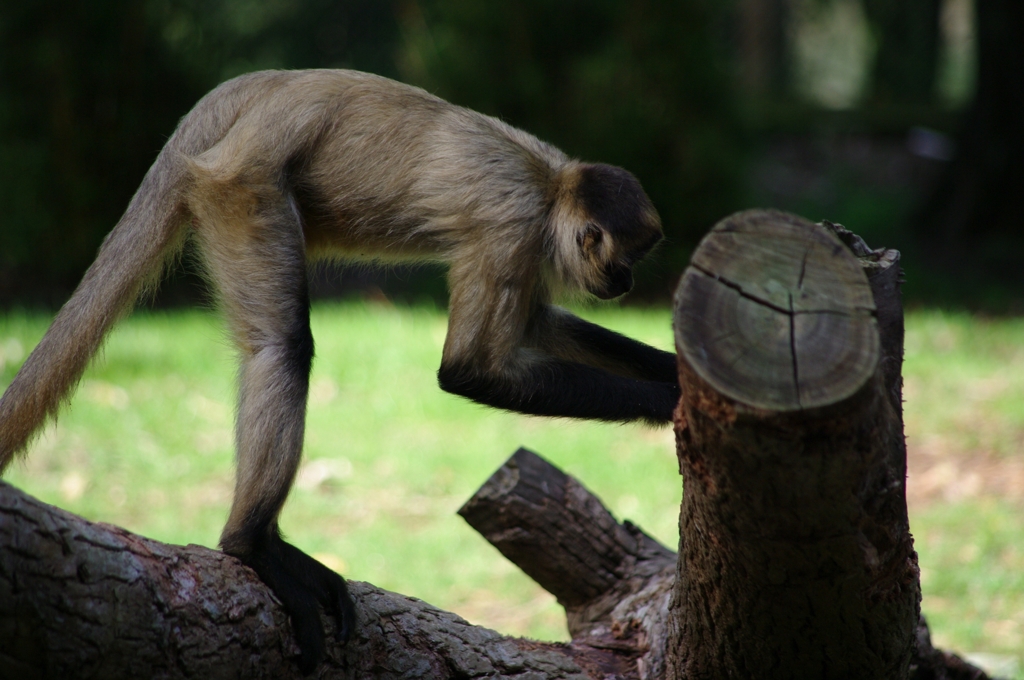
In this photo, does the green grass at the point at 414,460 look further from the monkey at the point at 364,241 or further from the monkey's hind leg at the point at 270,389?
the monkey's hind leg at the point at 270,389

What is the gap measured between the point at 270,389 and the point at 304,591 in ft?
2.23

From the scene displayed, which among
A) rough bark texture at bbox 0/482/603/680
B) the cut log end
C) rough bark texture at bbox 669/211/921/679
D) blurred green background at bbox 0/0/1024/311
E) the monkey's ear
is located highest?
blurred green background at bbox 0/0/1024/311

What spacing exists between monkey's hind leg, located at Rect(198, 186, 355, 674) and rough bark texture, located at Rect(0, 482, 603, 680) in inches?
3.8

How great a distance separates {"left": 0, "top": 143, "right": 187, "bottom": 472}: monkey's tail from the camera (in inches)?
126

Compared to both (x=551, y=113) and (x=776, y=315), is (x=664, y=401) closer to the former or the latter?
(x=776, y=315)

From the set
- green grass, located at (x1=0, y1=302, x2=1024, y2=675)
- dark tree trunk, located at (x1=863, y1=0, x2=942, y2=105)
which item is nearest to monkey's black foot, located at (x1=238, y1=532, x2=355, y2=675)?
green grass, located at (x1=0, y1=302, x2=1024, y2=675)

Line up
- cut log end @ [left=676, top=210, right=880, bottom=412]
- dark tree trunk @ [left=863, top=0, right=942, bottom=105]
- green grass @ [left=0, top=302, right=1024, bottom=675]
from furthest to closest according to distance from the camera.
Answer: dark tree trunk @ [left=863, top=0, right=942, bottom=105], green grass @ [left=0, top=302, right=1024, bottom=675], cut log end @ [left=676, top=210, right=880, bottom=412]

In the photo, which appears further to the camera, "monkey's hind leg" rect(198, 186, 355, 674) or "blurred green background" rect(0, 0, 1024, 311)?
"blurred green background" rect(0, 0, 1024, 311)

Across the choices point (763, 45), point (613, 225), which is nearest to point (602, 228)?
point (613, 225)

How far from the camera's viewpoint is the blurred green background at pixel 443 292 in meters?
6.36

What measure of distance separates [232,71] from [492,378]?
11626 mm

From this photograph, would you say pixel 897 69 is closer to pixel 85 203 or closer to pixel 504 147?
pixel 85 203

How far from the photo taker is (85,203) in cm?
1070

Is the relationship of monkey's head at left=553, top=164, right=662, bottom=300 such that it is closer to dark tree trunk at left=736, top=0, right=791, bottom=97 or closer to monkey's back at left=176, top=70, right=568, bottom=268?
monkey's back at left=176, top=70, right=568, bottom=268
